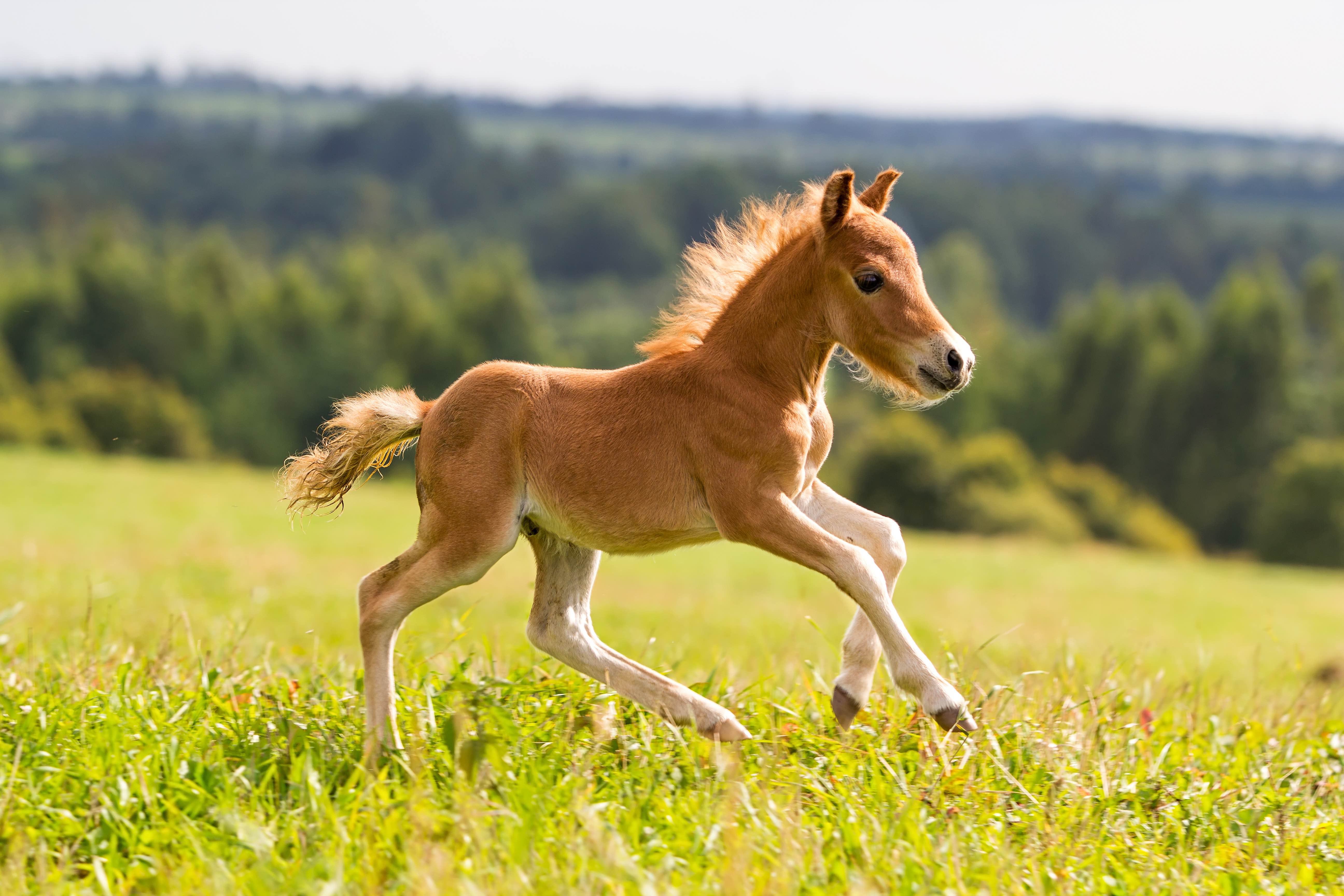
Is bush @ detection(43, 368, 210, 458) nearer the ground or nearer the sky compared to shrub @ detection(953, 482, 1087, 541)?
nearer the ground

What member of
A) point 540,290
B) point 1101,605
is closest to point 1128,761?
point 1101,605

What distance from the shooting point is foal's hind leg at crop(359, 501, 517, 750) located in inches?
167

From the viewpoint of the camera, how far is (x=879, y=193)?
4.51 meters

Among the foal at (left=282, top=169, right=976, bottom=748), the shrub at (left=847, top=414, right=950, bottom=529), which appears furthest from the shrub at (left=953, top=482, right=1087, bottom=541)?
the foal at (left=282, top=169, right=976, bottom=748)

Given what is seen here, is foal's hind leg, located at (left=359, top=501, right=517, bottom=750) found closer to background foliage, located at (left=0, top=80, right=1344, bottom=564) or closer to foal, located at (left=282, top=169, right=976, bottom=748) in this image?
foal, located at (left=282, top=169, right=976, bottom=748)

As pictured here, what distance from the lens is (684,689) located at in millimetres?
4438

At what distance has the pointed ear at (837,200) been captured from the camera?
4.15 metres

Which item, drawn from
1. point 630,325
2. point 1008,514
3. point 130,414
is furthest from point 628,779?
point 630,325

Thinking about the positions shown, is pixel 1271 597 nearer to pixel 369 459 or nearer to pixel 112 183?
pixel 369 459

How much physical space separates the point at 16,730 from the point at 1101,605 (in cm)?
2184

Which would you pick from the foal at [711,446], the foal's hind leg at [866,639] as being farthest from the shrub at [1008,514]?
the foal at [711,446]

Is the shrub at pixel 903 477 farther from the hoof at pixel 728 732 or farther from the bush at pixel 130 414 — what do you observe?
the hoof at pixel 728 732

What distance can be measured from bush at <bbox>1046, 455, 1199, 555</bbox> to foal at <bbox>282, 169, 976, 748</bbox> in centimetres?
6612

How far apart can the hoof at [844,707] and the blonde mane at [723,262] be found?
1.37 m
